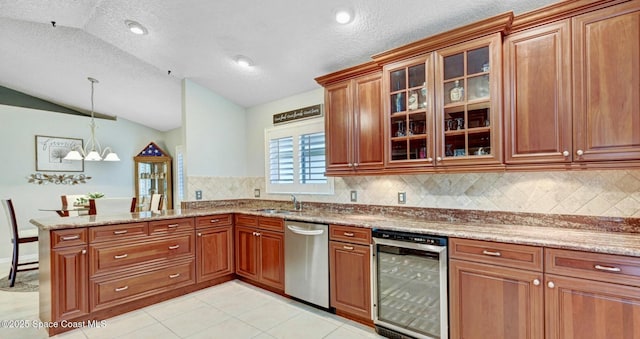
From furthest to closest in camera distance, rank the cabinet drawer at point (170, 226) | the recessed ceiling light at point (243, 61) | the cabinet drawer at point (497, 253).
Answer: the recessed ceiling light at point (243, 61) → the cabinet drawer at point (170, 226) → the cabinet drawer at point (497, 253)

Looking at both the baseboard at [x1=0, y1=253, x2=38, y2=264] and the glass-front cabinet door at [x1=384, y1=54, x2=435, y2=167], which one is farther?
the baseboard at [x1=0, y1=253, x2=38, y2=264]

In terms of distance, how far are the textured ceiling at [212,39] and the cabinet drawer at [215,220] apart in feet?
5.72

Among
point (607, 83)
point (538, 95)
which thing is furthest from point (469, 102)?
point (607, 83)

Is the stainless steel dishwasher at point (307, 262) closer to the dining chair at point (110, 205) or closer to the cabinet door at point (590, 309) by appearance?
the cabinet door at point (590, 309)

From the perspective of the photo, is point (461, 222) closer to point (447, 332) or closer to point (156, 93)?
point (447, 332)

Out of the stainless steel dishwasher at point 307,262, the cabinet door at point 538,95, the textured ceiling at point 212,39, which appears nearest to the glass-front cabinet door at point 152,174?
the textured ceiling at point 212,39

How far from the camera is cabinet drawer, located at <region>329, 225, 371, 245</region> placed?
8.37 ft

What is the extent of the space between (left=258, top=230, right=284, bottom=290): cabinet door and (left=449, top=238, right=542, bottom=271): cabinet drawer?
180 centimetres

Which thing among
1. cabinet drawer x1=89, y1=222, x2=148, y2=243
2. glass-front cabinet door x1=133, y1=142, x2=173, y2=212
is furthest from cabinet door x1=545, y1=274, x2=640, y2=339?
glass-front cabinet door x1=133, y1=142, x2=173, y2=212

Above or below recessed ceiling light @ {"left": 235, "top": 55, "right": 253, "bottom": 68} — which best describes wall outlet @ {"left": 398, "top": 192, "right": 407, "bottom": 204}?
below

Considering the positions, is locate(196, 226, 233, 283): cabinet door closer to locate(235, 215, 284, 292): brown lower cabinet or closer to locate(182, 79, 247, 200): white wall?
locate(235, 215, 284, 292): brown lower cabinet

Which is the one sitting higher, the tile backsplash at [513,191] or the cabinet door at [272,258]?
the tile backsplash at [513,191]

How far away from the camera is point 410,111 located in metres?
2.58

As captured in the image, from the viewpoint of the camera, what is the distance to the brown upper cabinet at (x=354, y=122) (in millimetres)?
2848
